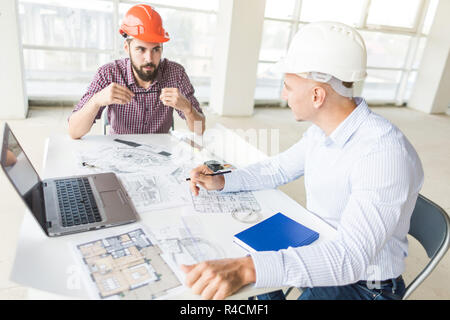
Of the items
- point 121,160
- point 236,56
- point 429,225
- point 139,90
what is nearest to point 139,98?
point 139,90

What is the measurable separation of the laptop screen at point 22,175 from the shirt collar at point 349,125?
1046mm

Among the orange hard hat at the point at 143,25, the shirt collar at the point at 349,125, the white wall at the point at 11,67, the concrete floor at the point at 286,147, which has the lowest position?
the concrete floor at the point at 286,147

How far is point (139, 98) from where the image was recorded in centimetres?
222

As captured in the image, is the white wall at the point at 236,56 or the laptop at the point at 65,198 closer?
the laptop at the point at 65,198

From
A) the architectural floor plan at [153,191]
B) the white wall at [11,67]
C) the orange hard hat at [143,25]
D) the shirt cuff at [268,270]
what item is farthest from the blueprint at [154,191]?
the white wall at [11,67]

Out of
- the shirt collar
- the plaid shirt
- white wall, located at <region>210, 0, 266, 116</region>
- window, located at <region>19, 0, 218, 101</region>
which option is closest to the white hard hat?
the shirt collar

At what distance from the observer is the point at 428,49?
7.12 metres

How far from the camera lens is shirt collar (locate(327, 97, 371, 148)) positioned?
1.26 metres

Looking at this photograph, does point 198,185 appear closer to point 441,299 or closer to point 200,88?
point 441,299

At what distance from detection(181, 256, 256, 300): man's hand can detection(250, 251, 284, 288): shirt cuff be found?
1 cm

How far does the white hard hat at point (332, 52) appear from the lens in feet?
3.81

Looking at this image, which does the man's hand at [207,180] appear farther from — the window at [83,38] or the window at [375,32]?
the window at [375,32]

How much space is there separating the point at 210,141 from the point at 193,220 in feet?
3.75

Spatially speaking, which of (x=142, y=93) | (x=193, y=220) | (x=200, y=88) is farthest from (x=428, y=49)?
(x=193, y=220)
